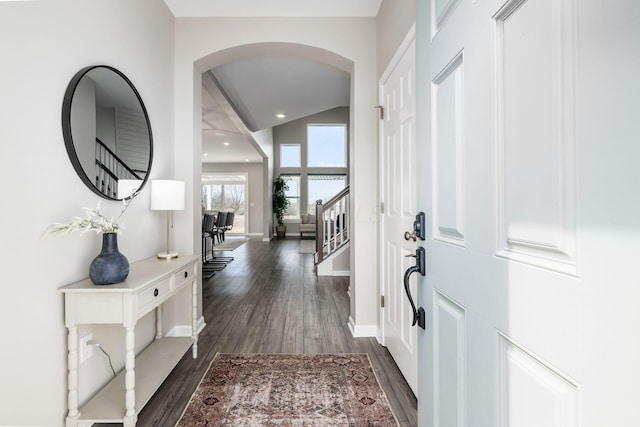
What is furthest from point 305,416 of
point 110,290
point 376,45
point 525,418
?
point 376,45

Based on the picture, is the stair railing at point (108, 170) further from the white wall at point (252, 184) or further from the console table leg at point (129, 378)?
the white wall at point (252, 184)

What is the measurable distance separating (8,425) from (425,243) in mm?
1696

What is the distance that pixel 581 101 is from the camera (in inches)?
17.0

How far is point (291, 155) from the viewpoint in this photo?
37.2ft

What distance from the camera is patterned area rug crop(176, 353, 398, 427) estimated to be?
166cm

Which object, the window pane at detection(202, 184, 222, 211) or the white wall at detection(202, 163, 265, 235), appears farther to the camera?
the window pane at detection(202, 184, 222, 211)

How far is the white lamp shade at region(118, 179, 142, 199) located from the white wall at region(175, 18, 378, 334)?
0.66 meters

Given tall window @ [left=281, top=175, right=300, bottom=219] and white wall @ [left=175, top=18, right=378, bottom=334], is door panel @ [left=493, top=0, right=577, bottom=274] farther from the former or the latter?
tall window @ [left=281, top=175, right=300, bottom=219]

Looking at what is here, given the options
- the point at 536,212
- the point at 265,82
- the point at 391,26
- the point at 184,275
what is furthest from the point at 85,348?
→ the point at 265,82

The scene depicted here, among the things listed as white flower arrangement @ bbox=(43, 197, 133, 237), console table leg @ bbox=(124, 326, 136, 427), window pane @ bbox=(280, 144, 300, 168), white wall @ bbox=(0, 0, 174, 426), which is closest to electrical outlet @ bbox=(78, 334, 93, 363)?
white wall @ bbox=(0, 0, 174, 426)

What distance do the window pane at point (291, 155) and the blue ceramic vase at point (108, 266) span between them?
9902 mm

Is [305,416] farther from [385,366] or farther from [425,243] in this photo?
[425,243]

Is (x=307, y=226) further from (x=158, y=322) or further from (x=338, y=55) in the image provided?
(x=158, y=322)

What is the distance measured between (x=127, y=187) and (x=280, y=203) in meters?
8.86
